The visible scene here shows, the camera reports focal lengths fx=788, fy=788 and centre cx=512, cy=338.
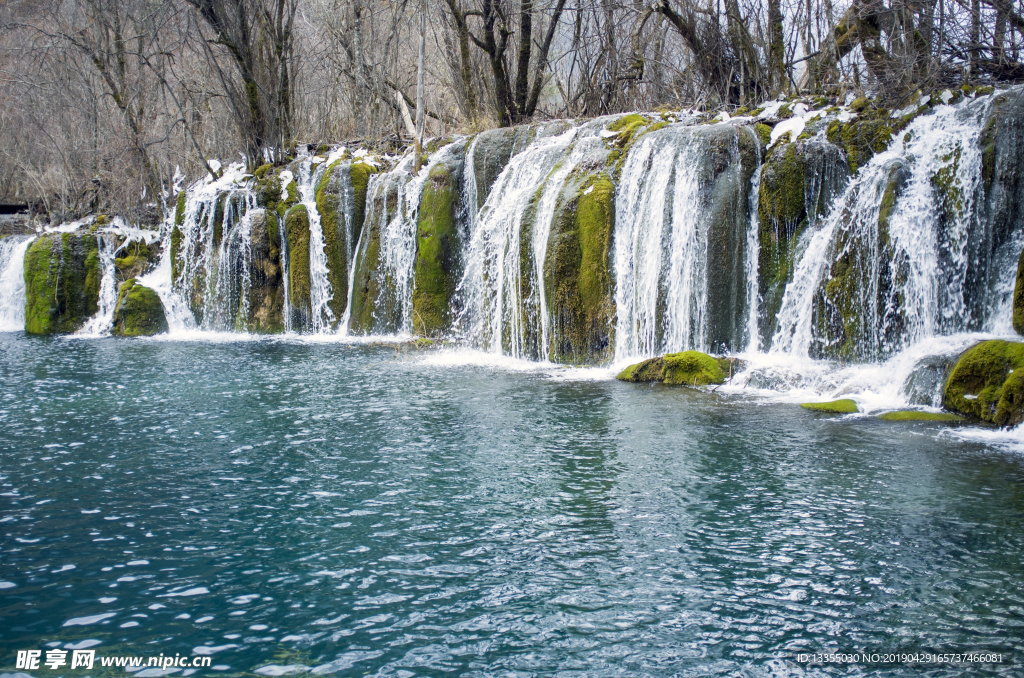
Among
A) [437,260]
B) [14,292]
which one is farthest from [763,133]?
[14,292]

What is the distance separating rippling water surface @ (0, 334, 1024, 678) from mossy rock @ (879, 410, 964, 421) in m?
0.27

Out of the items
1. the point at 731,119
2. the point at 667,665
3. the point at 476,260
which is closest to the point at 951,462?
the point at 667,665

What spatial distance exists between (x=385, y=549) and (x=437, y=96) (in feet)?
65.6

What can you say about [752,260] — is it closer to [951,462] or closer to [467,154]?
[951,462]

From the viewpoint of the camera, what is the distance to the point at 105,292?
18.2 meters

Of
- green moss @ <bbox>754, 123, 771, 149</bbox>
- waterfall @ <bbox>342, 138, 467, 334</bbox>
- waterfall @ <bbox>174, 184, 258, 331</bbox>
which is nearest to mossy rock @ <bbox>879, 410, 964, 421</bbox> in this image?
green moss @ <bbox>754, 123, 771, 149</bbox>

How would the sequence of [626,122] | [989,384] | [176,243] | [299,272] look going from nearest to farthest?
[989,384] < [626,122] < [299,272] < [176,243]

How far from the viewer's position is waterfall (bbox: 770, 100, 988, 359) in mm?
9102

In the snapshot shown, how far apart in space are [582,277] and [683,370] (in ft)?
8.36

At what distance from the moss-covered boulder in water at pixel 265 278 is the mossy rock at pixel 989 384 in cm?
1308

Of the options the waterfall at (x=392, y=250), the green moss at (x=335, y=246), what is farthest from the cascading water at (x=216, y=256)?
the waterfall at (x=392, y=250)

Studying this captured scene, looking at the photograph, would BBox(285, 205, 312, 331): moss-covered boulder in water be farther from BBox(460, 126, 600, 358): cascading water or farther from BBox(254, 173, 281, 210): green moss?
BBox(460, 126, 600, 358): cascading water

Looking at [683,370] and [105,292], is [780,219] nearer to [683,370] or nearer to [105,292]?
[683,370]

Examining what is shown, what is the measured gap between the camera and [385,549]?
15.7 feet
